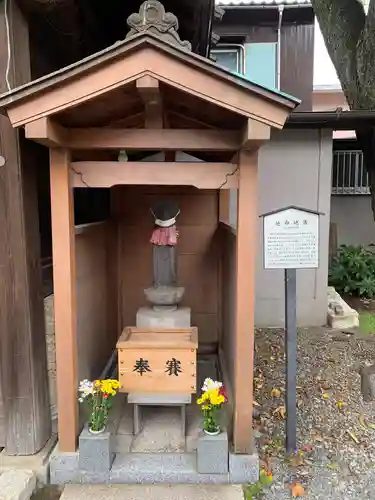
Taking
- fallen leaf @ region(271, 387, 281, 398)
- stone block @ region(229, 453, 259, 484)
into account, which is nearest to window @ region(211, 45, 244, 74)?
fallen leaf @ region(271, 387, 281, 398)

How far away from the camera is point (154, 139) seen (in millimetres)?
2926

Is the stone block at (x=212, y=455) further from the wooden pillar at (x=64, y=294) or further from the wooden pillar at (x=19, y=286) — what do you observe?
the wooden pillar at (x=19, y=286)

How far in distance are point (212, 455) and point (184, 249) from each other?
2.57 meters

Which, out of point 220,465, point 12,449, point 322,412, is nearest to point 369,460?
point 322,412

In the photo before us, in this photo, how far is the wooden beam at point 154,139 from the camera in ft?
9.50

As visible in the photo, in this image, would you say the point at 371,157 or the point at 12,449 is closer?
the point at 12,449

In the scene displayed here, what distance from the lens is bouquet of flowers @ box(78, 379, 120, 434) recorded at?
304 cm

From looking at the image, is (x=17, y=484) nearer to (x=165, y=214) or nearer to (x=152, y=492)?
(x=152, y=492)

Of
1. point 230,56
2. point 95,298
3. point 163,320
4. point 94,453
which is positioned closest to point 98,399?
point 94,453

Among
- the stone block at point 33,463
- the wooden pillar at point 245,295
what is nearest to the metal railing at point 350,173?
the wooden pillar at point 245,295

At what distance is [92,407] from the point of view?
122 inches

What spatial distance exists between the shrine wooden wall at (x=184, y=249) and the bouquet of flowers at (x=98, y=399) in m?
2.04

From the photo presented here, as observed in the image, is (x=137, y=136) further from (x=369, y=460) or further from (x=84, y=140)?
(x=369, y=460)

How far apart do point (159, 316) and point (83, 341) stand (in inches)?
30.9
